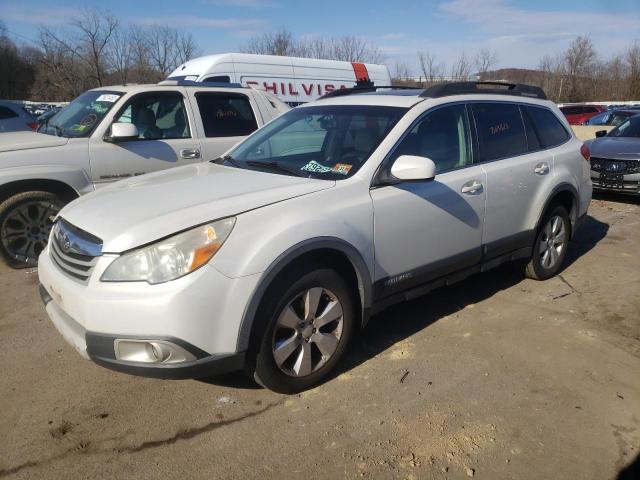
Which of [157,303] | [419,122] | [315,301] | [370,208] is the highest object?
[419,122]


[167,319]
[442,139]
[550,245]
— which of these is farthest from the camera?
[550,245]

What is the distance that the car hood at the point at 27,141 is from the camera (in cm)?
507

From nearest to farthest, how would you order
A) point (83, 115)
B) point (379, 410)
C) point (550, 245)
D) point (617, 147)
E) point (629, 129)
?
point (379, 410) < point (550, 245) < point (83, 115) < point (617, 147) < point (629, 129)

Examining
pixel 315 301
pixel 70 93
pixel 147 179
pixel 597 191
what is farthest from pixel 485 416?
pixel 70 93

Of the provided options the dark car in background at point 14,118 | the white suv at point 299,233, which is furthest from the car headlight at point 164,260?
the dark car in background at point 14,118

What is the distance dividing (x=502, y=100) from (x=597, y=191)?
5651 mm

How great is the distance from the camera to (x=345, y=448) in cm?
268

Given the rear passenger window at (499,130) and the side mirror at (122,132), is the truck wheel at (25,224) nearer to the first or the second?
the side mirror at (122,132)

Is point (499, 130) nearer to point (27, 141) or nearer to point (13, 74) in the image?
point (27, 141)

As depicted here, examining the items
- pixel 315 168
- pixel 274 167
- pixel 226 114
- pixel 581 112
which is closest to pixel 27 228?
pixel 226 114

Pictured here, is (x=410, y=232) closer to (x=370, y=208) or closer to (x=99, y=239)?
(x=370, y=208)

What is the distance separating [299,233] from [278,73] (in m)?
10.0

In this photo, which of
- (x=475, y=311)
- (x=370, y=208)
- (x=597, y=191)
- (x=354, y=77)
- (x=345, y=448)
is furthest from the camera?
(x=354, y=77)

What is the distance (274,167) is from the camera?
3.59 meters
